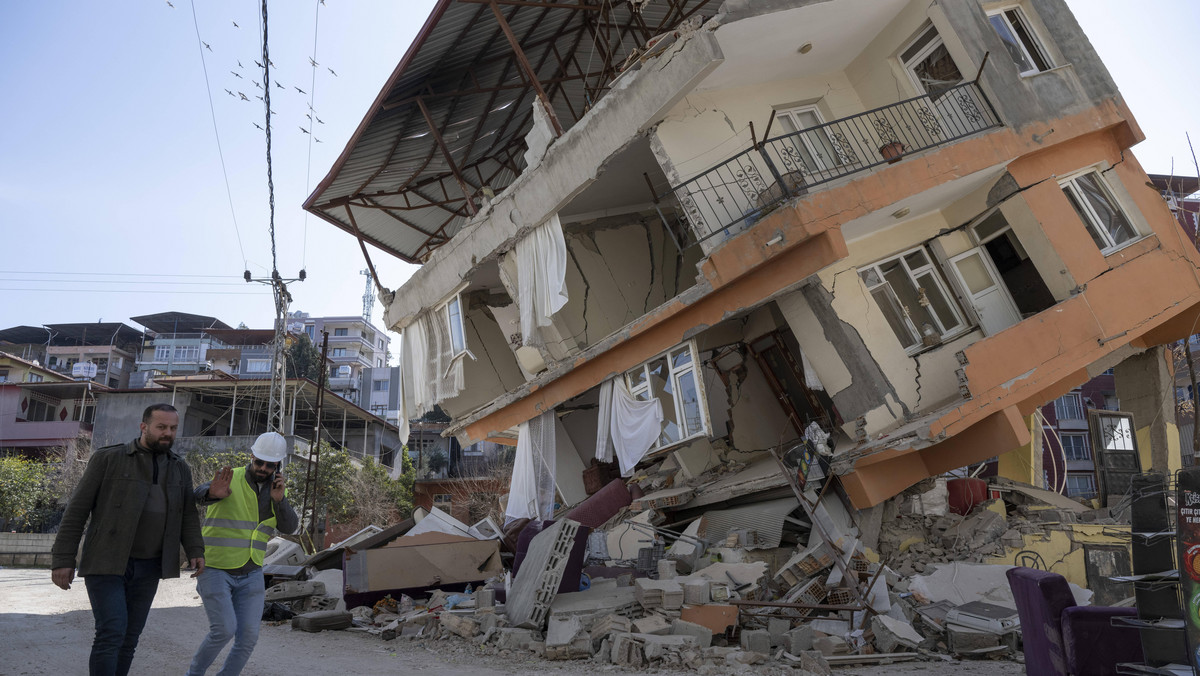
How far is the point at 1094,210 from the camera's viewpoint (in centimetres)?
1248

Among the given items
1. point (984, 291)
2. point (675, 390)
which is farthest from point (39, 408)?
point (984, 291)

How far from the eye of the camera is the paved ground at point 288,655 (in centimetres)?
624

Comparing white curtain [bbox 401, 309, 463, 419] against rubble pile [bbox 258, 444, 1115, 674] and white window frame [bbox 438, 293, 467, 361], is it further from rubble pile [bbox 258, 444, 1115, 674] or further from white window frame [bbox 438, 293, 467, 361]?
rubble pile [bbox 258, 444, 1115, 674]

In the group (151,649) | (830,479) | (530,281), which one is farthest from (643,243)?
(151,649)

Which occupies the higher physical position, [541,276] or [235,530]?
[541,276]

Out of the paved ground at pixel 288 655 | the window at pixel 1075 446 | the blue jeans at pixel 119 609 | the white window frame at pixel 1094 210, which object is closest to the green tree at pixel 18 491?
the paved ground at pixel 288 655

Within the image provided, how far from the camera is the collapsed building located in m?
10.7

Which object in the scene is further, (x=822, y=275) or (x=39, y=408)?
(x=39, y=408)

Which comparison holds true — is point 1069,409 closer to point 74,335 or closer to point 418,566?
point 418,566

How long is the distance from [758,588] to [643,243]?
9181 millimetres

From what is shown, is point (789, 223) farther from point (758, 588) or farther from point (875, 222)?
point (758, 588)

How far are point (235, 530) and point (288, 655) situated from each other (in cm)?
286

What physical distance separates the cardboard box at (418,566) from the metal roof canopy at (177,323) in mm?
56979

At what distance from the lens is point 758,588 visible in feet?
29.8
